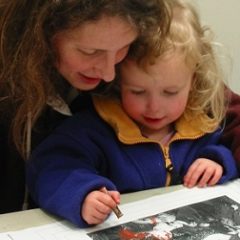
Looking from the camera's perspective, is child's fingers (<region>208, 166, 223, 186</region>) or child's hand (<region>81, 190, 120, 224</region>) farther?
child's fingers (<region>208, 166, 223, 186</region>)

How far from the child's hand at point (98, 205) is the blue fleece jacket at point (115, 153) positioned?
0.17 ft

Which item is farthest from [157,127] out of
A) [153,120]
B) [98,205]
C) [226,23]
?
[226,23]

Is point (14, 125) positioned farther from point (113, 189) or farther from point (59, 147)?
point (113, 189)

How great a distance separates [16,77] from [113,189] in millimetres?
232

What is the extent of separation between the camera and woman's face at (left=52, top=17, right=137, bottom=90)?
0.67 meters

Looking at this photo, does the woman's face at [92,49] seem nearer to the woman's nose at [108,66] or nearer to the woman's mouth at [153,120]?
the woman's nose at [108,66]

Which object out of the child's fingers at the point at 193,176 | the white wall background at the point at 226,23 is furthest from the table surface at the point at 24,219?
the white wall background at the point at 226,23

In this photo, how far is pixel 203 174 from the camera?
2.64ft

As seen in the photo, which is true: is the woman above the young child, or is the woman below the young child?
above

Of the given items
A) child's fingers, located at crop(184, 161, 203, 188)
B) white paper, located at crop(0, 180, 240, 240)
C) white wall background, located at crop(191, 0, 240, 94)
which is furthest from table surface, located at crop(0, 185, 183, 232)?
white wall background, located at crop(191, 0, 240, 94)

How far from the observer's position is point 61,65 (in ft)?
2.50

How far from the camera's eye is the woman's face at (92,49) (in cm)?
67

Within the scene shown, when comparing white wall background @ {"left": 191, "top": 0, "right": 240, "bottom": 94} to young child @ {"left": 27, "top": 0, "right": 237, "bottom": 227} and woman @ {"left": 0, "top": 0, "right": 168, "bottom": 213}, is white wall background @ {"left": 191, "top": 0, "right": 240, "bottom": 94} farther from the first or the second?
woman @ {"left": 0, "top": 0, "right": 168, "bottom": 213}

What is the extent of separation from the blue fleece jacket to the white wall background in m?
0.44
